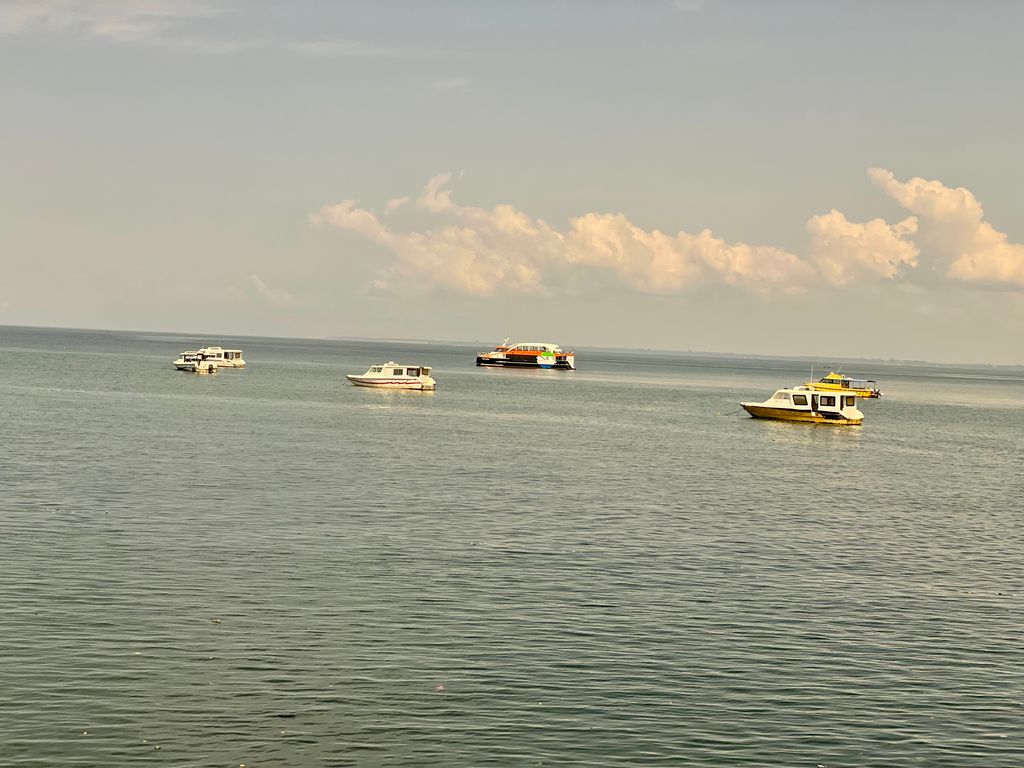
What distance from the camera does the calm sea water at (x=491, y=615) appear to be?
26.3m

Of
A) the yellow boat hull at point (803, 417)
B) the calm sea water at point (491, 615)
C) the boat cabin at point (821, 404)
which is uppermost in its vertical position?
the boat cabin at point (821, 404)

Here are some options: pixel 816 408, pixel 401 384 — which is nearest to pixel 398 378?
pixel 401 384

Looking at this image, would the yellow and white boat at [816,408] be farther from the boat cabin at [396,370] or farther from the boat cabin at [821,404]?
the boat cabin at [396,370]

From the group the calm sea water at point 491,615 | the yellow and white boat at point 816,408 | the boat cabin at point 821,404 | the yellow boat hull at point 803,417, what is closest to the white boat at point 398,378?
the yellow boat hull at point 803,417

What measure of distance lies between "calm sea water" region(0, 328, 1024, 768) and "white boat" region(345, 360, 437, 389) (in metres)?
101

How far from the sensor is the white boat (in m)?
184

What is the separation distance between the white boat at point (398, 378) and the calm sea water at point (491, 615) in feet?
332

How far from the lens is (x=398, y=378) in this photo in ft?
612

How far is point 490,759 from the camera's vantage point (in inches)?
981

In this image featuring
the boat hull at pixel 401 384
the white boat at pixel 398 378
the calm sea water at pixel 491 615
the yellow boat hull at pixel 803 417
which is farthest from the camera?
the white boat at pixel 398 378

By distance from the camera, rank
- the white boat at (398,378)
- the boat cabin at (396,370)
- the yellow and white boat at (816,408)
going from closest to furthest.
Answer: the yellow and white boat at (816,408) → the white boat at (398,378) → the boat cabin at (396,370)

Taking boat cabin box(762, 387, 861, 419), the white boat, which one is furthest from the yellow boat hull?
the white boat

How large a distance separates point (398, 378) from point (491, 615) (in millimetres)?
150557

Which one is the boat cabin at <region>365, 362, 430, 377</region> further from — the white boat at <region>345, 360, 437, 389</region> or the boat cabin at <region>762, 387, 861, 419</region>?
the boat cabin at <region>762, 387, 861, 419</region>
